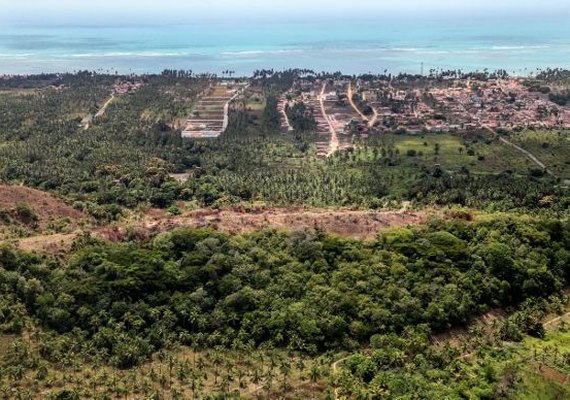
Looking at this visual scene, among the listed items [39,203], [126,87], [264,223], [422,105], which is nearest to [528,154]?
[422,105]

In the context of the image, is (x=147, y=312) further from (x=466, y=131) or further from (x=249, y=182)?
(x=466, y=131)

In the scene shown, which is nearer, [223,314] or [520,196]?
[223,314]

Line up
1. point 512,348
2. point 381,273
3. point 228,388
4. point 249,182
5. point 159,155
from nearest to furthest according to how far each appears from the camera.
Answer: point 228,388 → point 512,348 → point 381,273 → point 249,182 → point 159,155

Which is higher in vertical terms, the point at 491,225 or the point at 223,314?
the point at 491,225

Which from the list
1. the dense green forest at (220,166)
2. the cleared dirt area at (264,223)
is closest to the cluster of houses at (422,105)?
the dense green forest at (220,166)

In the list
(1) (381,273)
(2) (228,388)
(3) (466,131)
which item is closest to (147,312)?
(2) (228,388)

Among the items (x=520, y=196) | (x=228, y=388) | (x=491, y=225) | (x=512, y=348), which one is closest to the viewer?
(x=228, y=388)
